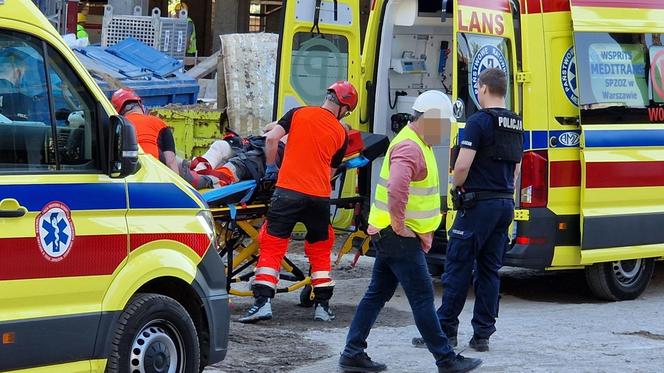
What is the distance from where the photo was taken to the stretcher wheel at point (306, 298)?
943 centimetres

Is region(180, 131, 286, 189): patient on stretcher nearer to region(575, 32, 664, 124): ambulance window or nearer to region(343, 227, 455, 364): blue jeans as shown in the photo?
region(343, 227, 455, 364): blue jeans

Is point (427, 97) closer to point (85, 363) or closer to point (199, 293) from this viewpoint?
point (199, 293)

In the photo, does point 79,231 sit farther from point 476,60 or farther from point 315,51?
point 315,51

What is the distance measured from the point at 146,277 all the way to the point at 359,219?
387 cm

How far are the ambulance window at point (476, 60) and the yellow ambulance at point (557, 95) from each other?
0.01m

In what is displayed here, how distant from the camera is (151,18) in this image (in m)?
18.2

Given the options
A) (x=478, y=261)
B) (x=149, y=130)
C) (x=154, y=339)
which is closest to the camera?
(x=154, y=339)

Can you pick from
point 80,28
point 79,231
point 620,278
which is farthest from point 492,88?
point 80,28

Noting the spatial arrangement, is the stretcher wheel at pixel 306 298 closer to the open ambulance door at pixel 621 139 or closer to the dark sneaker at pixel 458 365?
the open ambulance door at pixel 621 139

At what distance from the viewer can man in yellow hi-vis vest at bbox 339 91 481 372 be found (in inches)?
274

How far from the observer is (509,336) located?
337 inches

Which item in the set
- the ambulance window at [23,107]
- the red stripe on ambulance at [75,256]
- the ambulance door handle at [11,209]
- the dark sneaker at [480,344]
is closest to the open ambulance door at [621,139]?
the dark sneaker at [480,344]

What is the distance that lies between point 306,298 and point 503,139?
2374 millimetres

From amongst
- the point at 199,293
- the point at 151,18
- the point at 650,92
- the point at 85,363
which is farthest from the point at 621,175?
the point at 151,18
